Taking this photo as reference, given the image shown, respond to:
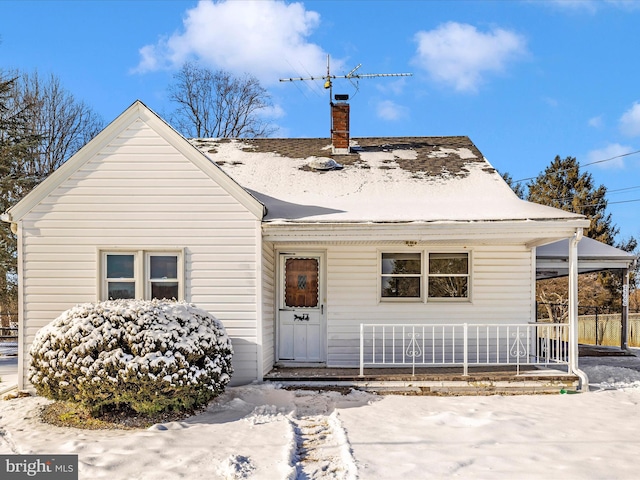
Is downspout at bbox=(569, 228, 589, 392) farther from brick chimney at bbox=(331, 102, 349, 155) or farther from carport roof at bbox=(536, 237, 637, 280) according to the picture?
brick chimney at bbox=(331, 102, 349, 155)

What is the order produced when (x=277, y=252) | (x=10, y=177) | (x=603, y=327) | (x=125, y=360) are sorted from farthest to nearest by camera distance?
(x=603, y=327), (x=10, y=177), (x=277, y=252), (x=125, y=360)

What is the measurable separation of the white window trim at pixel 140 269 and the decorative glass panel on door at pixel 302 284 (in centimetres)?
237

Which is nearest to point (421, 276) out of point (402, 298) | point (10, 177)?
point (402, 298)

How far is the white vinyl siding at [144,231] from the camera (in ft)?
29.9

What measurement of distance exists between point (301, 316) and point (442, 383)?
10.4 ft

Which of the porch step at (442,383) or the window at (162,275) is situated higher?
the window at (162,275)

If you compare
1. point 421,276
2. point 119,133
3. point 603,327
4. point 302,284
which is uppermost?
point 119,133

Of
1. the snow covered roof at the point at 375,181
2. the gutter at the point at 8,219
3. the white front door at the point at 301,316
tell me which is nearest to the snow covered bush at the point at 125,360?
the gutter at the point at 8,219

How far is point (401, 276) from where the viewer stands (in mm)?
10758

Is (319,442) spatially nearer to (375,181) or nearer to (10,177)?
(375,181)

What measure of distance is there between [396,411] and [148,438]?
11.4 ft

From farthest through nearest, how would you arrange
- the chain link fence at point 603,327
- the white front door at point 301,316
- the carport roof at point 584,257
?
the chain link fence at point 603,327 < the carport roof at point 584,257 < the white front door at point 301,316

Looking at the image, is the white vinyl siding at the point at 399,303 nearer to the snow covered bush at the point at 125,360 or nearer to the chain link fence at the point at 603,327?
the snow covered bush at the point at 125,360

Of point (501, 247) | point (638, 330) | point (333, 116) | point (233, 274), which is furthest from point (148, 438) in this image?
point (638, 330)
